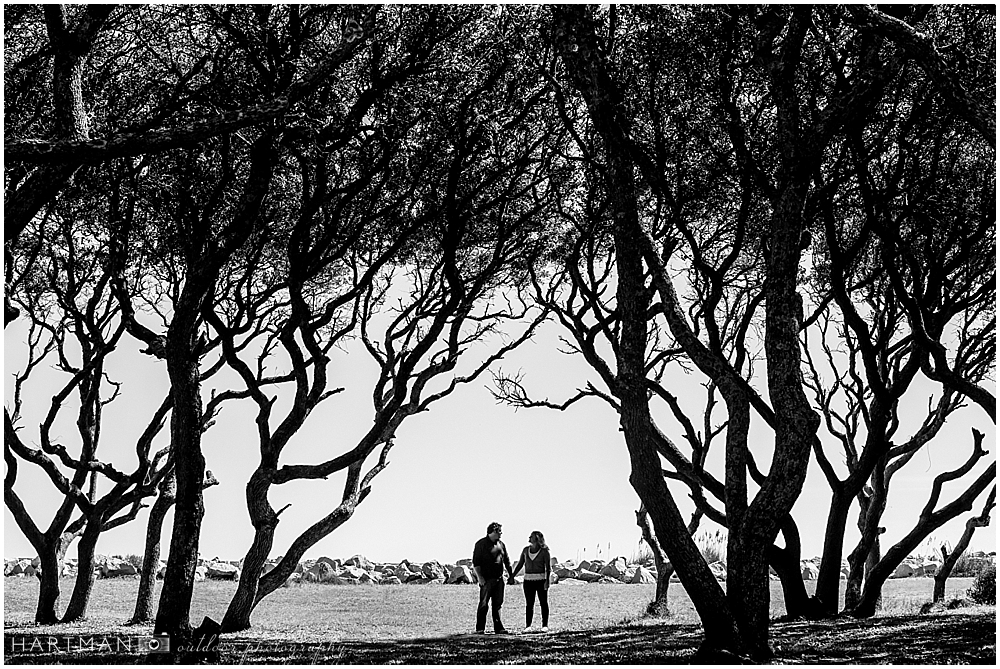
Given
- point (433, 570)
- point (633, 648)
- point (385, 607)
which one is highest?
point (433, 570)

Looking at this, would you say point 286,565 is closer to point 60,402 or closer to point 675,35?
point 60,402

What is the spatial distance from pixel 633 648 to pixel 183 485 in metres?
6.24

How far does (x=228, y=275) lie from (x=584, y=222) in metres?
6.64

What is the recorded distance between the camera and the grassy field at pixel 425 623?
41.8 ft

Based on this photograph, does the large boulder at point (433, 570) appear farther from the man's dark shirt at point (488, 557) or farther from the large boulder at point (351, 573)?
the man's dark shirt at point (488, 557)

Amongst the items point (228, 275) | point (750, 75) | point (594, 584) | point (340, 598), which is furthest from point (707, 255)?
point (594, 584)

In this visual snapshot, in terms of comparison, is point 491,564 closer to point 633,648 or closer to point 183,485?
point 633,648

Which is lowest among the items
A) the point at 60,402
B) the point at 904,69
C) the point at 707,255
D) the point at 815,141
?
the point at 60,402

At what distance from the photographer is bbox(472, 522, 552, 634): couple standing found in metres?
15.0

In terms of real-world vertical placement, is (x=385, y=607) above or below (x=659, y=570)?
below

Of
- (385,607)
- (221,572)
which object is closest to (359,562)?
(221,572)

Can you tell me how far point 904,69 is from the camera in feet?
49.1

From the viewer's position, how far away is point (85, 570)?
19.0 metres

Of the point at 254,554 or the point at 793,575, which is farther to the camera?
the point at 793,575
